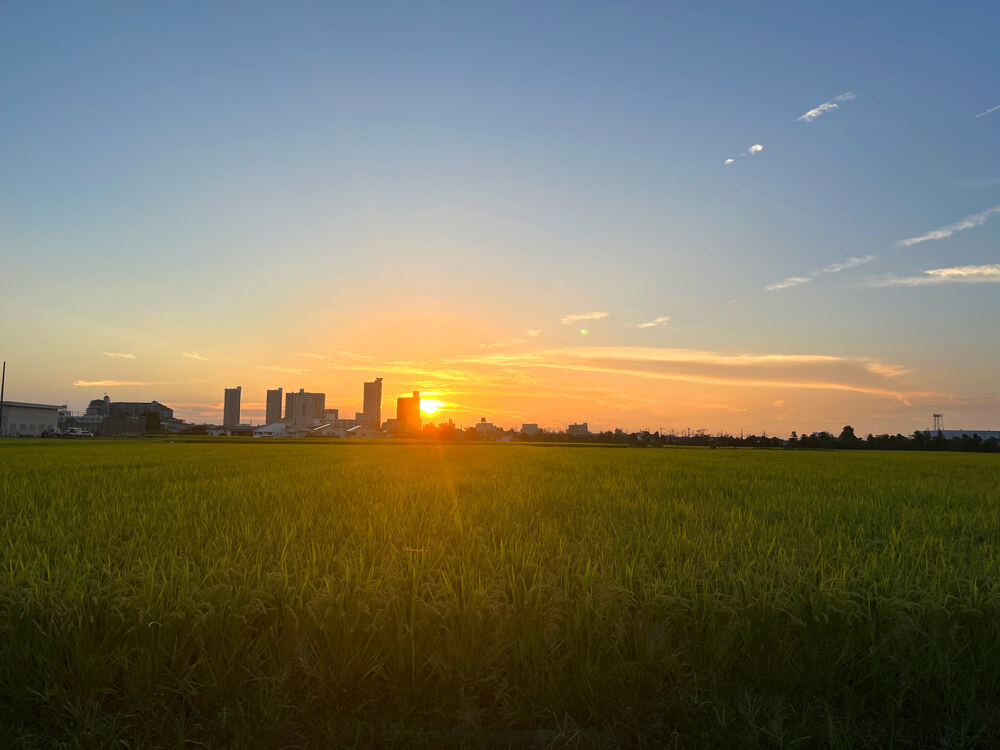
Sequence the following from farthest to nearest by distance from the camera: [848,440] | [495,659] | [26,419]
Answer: [26,419]
[848,440]
[495,659]

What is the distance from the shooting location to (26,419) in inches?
3255

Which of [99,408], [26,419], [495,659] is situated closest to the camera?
[495,659]

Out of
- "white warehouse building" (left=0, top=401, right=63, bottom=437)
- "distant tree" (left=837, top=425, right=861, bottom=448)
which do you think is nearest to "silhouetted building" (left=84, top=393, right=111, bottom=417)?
"white warehouse building" (left=0, top=401, right=63, bottom=437)

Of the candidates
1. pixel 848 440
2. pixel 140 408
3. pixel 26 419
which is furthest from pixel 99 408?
pixel 848 440

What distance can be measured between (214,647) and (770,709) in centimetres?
270

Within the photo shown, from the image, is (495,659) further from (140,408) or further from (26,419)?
(140,408)

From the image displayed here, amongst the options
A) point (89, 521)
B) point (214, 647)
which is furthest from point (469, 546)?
point (89, 521)

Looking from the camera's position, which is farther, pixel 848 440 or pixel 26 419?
pixel 26 419

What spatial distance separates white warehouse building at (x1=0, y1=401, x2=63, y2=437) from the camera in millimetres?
78250

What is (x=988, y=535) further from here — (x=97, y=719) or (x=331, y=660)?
(x=97, y=719)

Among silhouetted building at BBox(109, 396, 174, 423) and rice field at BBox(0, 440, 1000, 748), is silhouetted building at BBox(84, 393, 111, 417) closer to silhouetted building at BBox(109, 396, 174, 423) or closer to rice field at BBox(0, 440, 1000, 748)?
silhouetted building at BBox(109, 396, 174, 423)

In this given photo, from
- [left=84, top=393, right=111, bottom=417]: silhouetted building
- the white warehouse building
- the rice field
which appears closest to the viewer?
the rice field

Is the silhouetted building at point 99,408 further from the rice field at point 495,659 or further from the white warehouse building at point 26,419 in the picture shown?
the rice field at point 495,659

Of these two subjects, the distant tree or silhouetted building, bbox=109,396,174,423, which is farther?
silhouetted building, bbox=109,396,174,423
